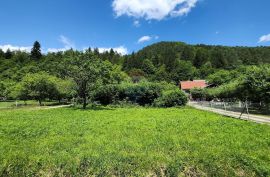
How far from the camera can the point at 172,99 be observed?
42594 millimetres

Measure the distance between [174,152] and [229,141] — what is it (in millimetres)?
3736

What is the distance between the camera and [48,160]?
8.57 meters

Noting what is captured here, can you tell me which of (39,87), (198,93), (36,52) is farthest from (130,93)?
(36,52)

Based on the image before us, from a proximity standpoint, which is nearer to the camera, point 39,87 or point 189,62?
point 39,87

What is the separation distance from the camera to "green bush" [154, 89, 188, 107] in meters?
42.7

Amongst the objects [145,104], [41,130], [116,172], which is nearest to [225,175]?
[116,172]

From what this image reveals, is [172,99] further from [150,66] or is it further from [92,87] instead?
[150,66]

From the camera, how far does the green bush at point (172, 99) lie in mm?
42688

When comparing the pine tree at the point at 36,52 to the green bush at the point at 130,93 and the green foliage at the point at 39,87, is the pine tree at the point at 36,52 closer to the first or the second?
the green foliage at the point at 39,87

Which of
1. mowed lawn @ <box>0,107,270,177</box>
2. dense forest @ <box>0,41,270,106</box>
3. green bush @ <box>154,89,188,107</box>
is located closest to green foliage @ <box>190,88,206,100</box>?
dense forest @ <box>0,41,270,106</box>

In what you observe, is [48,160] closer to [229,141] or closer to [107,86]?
[229,141]

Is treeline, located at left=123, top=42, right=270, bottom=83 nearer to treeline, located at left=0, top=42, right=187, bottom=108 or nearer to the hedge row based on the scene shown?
treeline, located at left=0, top=42, right=187, bottom=108

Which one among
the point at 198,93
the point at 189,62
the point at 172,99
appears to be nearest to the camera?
the point at 172,99

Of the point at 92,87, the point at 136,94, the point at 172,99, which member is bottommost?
the point at 172,99
